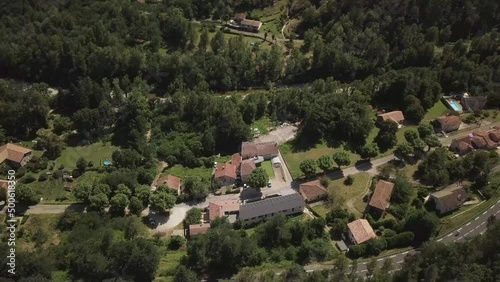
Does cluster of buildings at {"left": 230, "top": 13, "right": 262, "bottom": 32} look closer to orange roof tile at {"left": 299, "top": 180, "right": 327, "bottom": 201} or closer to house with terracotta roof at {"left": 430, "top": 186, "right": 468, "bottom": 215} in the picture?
orange roof tile at {"left": 299, "top": 180, "right": 327, "bottom": 201}

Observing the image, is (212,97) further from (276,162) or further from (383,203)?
(383,203)

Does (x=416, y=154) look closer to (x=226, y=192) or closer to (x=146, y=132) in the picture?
(x=226, y=192)

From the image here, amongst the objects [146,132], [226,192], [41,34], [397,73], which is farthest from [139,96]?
[397,73]

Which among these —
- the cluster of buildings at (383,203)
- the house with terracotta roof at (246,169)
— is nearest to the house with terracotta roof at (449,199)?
the cluster of buildings at (383,203)

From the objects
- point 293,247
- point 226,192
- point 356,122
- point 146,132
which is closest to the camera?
point 293,247

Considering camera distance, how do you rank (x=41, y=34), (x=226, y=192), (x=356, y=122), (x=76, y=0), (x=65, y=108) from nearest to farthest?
(x=226, y=192) → (x=356, y=122) → (x=65, y=108) → (x=41, y=34) → (x=76, y=0)

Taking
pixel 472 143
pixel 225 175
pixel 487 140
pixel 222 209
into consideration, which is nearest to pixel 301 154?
pixel 225 175

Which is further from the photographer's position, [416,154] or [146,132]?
[146,132]
